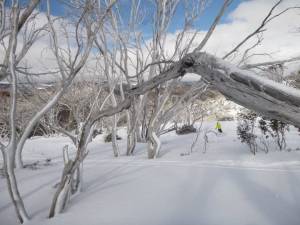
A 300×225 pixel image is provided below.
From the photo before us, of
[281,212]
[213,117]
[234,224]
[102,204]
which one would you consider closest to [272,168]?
[281,212]

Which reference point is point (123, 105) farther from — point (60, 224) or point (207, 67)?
point (60, 224)

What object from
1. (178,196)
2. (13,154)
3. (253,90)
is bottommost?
(178,196)

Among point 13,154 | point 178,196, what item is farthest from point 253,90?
point 13,154

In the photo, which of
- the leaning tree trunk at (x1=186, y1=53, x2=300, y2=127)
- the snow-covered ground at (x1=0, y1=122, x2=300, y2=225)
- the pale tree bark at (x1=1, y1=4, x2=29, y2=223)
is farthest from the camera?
the pale tree bark at (x1=1, y1=4, x2=29, y2=223)

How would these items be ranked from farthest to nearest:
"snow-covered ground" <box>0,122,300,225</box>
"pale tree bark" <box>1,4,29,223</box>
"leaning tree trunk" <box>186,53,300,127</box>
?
"pale tree bark" <box>1,4,29,223</box> → "snow-covered ground" <box>0,122,300,225</box> → "leaning tree trunk" <box>186,53,300,127</box>

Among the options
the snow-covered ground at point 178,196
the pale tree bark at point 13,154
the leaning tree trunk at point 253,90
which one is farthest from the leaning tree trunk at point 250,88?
the pale tree bark at point 13,154

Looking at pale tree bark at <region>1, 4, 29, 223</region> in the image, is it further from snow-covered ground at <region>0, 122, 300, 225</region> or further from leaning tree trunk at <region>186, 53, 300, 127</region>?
leaning tree trunk at <region>186, 53, 300, 127</region>

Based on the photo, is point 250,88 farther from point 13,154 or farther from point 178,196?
point 13,154

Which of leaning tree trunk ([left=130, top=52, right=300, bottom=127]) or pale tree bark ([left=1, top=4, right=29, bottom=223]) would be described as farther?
pale tree bark ([left=1, top=4, right=29, bottom=223])

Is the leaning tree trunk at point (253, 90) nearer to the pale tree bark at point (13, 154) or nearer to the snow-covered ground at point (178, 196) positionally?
the snow-covered ground at point (178, 196)

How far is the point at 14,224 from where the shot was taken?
9.37 ft

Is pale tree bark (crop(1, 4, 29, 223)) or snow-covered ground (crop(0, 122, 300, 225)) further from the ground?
pale tree bark (crop(1, 4, 29, 223))

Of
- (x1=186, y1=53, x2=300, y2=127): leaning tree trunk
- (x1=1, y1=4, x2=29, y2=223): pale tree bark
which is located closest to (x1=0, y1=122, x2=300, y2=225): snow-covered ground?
(x1=1, y1=4, x2=29, y2=223): pale tree bark

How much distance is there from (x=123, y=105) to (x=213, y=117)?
92.0ft
